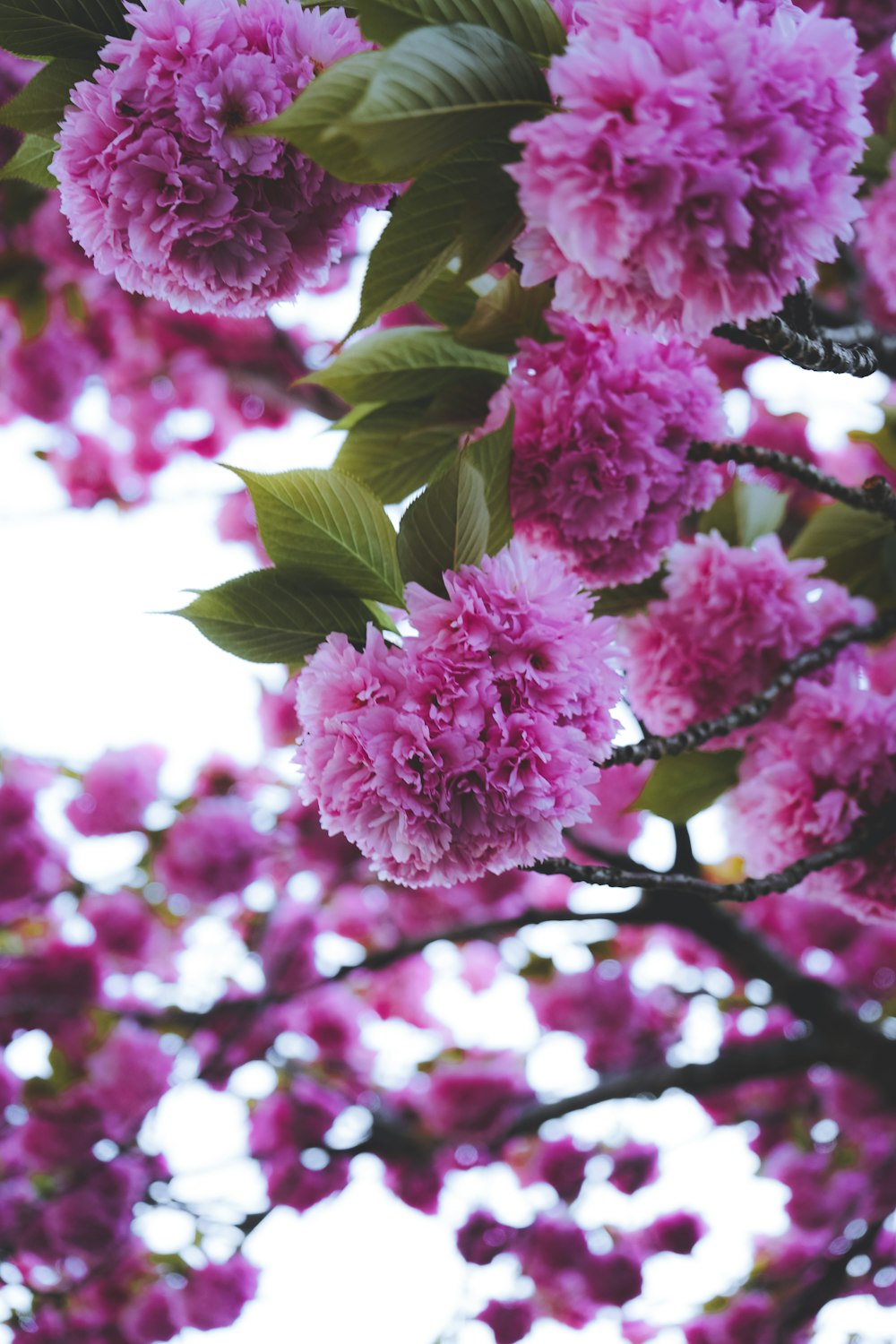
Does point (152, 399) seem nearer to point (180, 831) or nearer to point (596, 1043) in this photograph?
point (180, 831)

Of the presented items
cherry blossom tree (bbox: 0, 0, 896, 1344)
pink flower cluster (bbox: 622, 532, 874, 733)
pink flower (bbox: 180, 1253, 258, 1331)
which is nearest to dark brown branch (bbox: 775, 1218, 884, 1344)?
cherry blossom tree (bbox: 0, 0, 896, 1344)

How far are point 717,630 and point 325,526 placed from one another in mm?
564

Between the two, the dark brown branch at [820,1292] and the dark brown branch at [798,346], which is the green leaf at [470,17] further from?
the dark brown branch at [820,1292]

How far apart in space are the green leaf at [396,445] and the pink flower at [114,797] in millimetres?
2644

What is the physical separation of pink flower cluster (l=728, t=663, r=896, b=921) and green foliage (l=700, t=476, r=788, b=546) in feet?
0.75

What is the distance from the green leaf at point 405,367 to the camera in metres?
1.05

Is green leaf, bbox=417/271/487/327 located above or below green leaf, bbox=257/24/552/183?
below

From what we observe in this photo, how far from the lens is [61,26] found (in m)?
0.71

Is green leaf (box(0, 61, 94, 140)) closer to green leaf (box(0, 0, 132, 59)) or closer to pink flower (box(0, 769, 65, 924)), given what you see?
green leaf (box(0, 0, 132, 59))

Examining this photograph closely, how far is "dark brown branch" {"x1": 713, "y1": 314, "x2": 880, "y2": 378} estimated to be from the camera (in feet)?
2.30

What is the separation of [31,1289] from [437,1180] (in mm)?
1172

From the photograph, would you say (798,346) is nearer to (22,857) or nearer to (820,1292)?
(820,1292)

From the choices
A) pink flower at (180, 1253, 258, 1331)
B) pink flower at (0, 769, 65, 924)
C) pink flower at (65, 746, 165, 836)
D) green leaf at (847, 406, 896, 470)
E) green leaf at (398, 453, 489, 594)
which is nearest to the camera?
green leaf at (398, 453, 489, 594)

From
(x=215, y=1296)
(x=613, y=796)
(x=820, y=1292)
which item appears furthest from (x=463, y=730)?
(x=215, y=1296)
